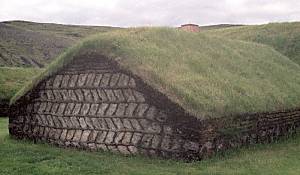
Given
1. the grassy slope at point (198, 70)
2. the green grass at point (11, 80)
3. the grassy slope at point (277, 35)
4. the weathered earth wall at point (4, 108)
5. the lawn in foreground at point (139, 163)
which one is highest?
the grassy slope at point (277, 35)

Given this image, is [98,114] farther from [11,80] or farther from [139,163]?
[11,80]

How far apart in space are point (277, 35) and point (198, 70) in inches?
696

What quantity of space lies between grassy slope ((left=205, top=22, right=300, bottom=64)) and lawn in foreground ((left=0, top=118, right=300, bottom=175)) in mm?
14974

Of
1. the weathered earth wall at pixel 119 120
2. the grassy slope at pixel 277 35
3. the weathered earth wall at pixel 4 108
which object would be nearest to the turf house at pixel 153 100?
the weathered earth wall at pixel 119 120

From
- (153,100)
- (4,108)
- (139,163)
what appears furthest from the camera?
(4,108)

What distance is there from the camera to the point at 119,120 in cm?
1334

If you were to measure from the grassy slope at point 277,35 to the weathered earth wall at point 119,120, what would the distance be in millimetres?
12591

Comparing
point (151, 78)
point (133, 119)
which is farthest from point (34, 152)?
point (151, 78)

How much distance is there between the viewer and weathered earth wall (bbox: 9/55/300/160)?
12.2 m

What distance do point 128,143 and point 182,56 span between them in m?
3.68

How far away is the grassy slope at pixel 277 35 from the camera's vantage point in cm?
2841

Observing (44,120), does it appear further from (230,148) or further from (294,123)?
(294,123)

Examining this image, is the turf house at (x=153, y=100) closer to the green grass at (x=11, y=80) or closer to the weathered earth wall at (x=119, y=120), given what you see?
the weathered earth wall at (x=119, y=120)

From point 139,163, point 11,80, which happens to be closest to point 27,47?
point 11,80
